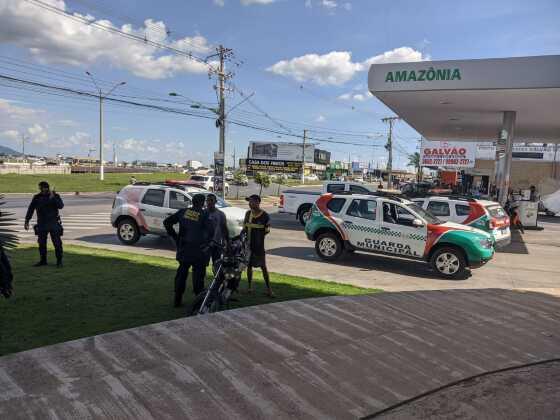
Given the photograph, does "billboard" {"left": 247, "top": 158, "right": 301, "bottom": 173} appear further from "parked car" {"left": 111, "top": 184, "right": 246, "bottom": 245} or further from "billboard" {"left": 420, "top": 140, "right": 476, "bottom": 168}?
"parked car" {"left": 111, "top": 184, "right": 246, "bottom": 245}

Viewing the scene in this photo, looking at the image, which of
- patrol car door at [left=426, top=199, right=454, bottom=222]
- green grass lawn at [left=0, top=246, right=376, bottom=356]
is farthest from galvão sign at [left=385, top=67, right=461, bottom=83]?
green grass lawn at [left=0, top=246, right=376, bottom=356]

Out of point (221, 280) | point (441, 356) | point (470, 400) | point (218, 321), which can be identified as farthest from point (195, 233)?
point (470, 400)

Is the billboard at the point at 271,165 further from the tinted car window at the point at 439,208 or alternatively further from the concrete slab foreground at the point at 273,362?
the concrete slab foreground at the point at 273,362

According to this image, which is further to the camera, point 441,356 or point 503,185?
point 503,185

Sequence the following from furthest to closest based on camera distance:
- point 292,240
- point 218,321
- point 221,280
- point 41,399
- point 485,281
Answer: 1. point 292,240
2. point 485,281
3. point 221,280
4. point 218,321
5. point 41,399

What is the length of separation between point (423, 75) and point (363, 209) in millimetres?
5942

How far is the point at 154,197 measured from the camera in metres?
12.4

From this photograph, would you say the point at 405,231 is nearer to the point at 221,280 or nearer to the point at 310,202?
the point at 221,280

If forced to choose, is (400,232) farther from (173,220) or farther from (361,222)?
(173,220)

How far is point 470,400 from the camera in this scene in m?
4.06

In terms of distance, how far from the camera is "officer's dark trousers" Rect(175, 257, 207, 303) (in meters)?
6.12

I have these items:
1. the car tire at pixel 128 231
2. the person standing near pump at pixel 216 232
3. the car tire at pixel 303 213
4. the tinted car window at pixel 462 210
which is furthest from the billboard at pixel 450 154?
the person standing near pump at pixel 216 232

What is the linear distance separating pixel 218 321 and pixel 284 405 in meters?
2.03

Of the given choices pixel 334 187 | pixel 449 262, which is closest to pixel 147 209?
pixel 449 262
